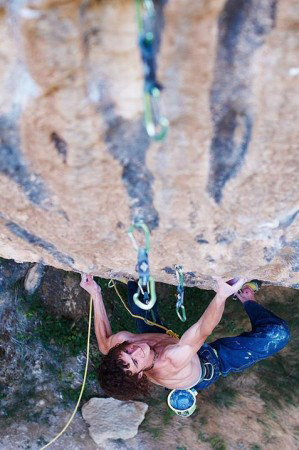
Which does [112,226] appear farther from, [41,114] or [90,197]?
[41,114]

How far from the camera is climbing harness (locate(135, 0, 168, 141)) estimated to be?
0.80 m

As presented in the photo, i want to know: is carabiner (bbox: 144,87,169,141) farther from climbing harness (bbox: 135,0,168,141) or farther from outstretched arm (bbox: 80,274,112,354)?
outstretched arm (bbox: 80,274,112,354)

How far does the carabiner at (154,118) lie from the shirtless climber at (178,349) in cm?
70

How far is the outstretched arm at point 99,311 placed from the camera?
185 cm

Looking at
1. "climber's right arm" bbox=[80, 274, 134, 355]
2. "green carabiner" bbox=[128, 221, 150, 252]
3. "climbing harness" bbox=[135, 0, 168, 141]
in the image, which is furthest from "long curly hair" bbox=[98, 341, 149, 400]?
"climbing harness" bbox=[135, 0, 168, 141]

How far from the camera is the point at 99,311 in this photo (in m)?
1.90

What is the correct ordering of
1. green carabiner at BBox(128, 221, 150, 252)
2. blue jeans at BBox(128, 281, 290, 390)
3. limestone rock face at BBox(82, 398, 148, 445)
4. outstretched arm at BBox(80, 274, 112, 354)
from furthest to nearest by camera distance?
limestone rock face at BBox(82, 398, 148, 445)
blue jeans at BBox(128, 281, 290, 390)
outstretched arm at BBox(80, 274, 112, 354)
green carabiner at BBox(128, 221, 150, 252)

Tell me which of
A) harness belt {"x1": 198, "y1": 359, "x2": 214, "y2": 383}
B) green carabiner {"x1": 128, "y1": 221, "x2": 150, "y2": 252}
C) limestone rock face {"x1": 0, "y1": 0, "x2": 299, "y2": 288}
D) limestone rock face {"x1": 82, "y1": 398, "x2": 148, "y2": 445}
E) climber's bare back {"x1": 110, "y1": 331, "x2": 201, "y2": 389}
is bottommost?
limestone rock face {"x1": 82, "y1": 398, "x2": 148, "y2": 445}

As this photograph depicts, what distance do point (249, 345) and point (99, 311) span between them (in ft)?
2.13

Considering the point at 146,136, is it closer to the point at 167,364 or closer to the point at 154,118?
the point at 154,118

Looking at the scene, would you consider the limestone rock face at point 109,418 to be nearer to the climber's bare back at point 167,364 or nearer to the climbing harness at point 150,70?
the climber's bare back at point 167,364

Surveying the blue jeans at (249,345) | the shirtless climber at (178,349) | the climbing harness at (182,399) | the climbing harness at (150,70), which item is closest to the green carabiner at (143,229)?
the climbing harness at (150,70)

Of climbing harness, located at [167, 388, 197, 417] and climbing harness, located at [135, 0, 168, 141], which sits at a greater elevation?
climbing harness, located at [135, 0, 168, 141]

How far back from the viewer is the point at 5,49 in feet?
2.95
